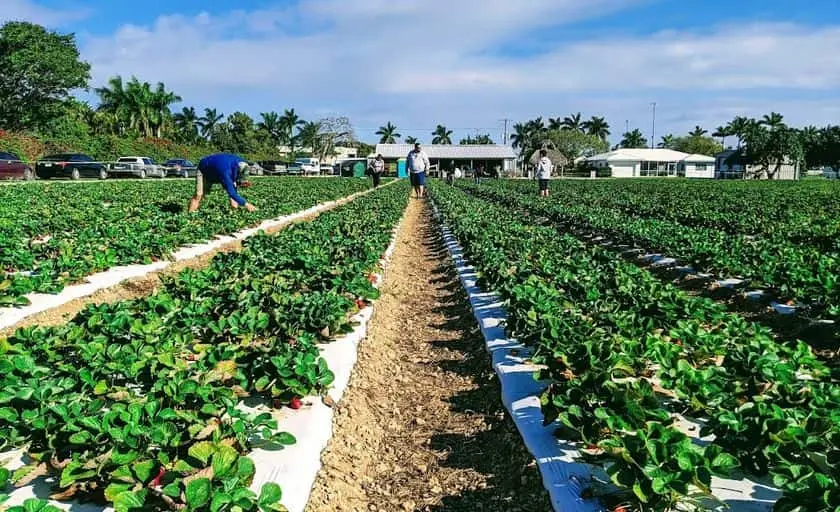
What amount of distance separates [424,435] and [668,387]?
1.48 meters

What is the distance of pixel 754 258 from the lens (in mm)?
7797

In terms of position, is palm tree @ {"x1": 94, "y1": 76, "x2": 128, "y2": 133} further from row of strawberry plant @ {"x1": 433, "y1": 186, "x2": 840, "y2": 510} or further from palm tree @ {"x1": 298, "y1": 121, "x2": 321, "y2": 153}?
row of strawberry plant @ {"x1": 433, "y1": 186, "x2": 840, "y2": 510}

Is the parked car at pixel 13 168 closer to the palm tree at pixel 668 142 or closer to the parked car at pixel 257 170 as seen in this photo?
the parked car at pixel 257 170

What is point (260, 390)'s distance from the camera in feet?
12.5

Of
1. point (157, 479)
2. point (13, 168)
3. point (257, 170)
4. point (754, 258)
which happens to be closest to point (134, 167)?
point (13, 168)

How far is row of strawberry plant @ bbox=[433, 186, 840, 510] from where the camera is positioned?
252 cm

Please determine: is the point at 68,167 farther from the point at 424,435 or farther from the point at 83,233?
the point at 424,435

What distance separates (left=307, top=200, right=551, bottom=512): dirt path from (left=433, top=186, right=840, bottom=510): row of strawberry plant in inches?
17.7

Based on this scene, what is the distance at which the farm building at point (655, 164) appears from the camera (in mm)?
84812

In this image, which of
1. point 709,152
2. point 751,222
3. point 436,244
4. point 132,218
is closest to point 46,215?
point 132,218

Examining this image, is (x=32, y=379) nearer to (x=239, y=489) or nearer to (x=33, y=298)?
(x=239, y=489)

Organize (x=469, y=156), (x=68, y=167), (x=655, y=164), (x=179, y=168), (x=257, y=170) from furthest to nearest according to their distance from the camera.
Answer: (x=655, y=164) < (x=469, y=156) < (x=257, y=170) < (x=179, y=168) < (x=68, y=167)

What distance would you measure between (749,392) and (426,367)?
8.38 feet

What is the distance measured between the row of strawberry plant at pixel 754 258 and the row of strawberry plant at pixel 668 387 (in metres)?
1.36
